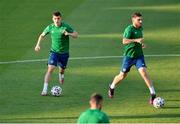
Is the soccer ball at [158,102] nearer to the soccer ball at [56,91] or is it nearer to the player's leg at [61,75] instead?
the soccer ball at [56,91]

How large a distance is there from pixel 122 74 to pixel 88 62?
462 cm

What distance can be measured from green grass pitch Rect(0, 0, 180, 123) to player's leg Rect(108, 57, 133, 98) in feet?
0.88

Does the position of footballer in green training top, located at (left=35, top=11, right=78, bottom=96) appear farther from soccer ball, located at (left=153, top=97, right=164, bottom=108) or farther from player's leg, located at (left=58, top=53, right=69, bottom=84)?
soccer ball, located at (left=153, top=97, right=164, bottom=108)

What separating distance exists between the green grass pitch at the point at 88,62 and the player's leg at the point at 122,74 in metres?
0.27

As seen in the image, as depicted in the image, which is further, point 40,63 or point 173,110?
point 40,63

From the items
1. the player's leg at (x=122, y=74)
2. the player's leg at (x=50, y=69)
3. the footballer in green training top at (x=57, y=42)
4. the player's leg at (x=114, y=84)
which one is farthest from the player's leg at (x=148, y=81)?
the player's leg at (x=50, y=69)

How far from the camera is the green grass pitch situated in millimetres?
18094

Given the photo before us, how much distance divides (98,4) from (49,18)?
4.61m

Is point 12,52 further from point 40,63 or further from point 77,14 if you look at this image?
point 77,14

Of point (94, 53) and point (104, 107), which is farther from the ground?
point (94, 53)

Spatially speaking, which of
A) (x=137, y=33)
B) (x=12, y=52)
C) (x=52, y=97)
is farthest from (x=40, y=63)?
(x=137, y=33)

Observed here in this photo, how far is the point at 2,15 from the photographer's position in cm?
3231

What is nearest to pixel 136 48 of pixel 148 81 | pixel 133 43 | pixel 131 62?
pixel 133 43

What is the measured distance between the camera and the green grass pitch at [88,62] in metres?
18.1
